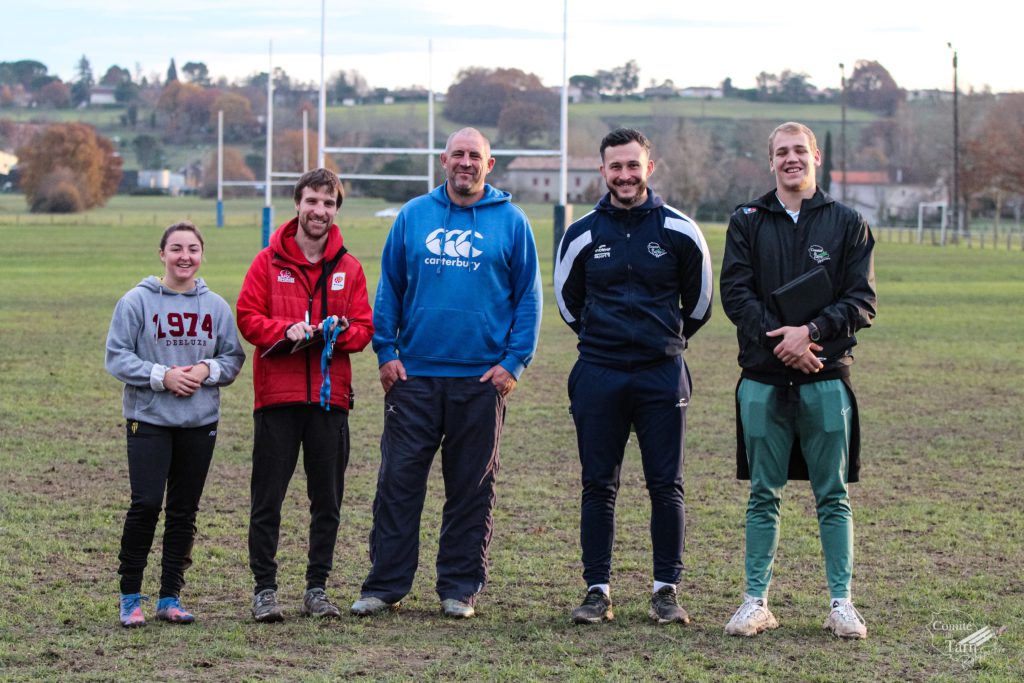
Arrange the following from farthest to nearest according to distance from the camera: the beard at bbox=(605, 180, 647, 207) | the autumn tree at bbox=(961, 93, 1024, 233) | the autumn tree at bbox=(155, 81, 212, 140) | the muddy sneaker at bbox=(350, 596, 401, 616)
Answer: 1. the autumn tree at bbox=(155, 81, 212, 140)
2. the autumn tree at bbox=(961, 93, 1024, 233)
3. the muddy sneaker at bbox=(350, 596, 401, 616)
4. the beard at bbox=(605, 180, 647, 207)

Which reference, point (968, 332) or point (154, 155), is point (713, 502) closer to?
point (968, 332)

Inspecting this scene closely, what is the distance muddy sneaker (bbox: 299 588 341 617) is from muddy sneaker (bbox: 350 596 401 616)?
68 millimetres

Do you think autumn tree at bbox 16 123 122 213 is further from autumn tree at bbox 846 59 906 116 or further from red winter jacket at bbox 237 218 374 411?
autumn tree at bbox 846 59 906 116

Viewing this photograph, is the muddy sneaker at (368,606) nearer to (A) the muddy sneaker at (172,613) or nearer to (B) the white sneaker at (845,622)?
(A) the muddy sneaker at (172,613)

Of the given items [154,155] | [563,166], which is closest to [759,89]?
[154,155]

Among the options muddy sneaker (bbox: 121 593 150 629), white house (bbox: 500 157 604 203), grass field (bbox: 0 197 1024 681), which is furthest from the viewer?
white house (bbox: 500 157 604 203)

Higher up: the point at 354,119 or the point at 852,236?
the point at 354,119

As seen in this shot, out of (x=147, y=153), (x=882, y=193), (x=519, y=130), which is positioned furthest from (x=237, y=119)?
(x=519, y=130)

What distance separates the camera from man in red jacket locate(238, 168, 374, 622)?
195 inches

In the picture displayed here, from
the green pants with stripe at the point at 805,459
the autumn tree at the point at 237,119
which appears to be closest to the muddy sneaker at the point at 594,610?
the green pants with stripe at the point at 805,459

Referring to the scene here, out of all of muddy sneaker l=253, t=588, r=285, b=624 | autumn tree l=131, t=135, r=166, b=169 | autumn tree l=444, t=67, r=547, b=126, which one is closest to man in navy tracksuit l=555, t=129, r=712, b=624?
→ muddy sneaker l=253, t=588, r=285, b=624

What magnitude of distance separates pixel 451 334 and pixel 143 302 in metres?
1.16

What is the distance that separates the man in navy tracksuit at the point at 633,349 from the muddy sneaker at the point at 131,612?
63.7 inches

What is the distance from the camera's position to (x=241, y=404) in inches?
422
